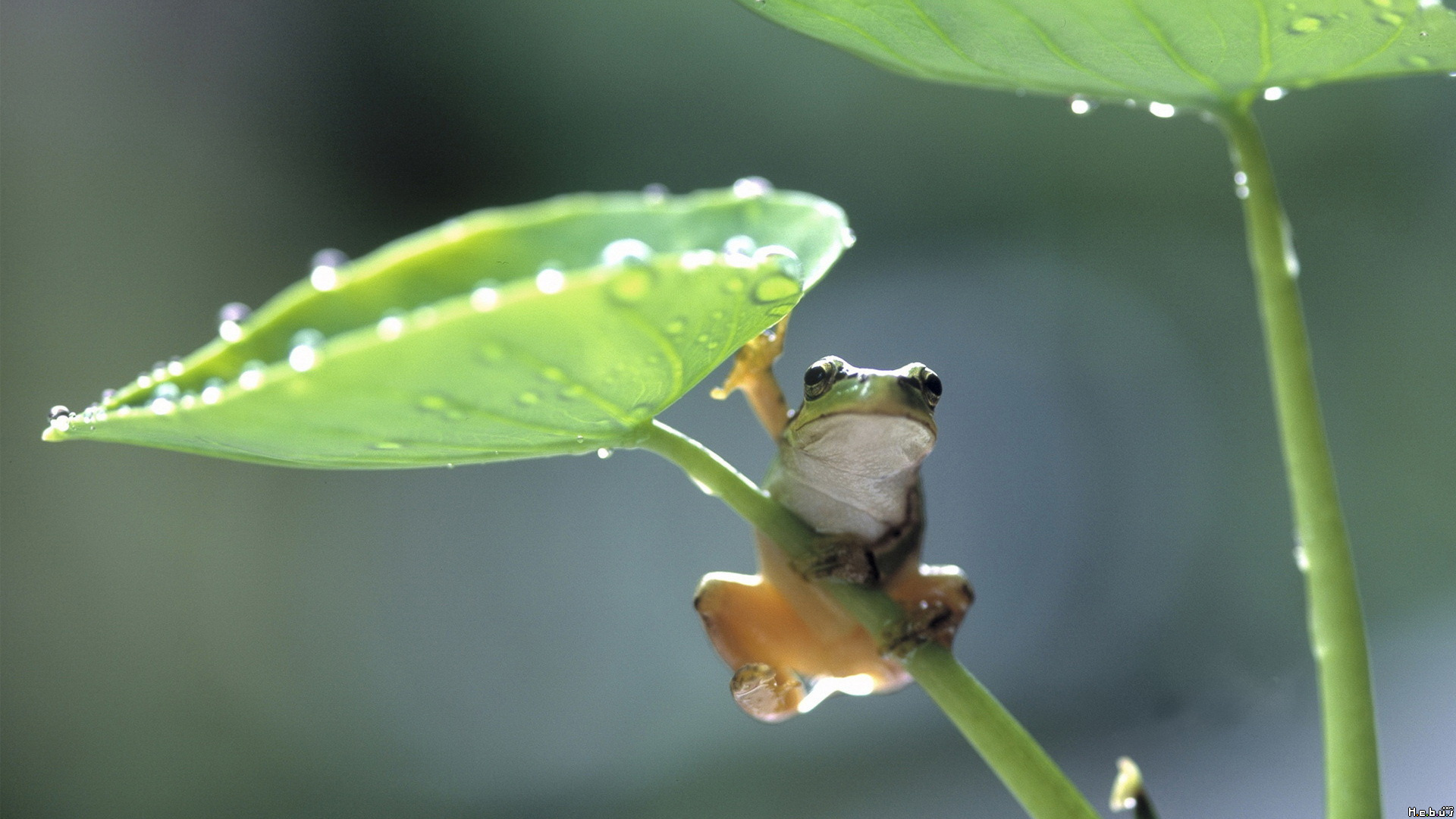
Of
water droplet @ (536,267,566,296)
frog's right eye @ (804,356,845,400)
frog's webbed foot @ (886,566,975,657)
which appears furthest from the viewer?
frog's right eye @ (804,356,845,400)

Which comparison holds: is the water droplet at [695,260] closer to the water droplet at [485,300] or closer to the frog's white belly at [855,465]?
the water droplet at [485,300]

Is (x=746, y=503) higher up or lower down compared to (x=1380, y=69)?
lower down

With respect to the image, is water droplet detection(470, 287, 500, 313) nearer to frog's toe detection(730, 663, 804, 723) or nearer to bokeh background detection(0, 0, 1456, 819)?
frog's toe detection(730, 663, 804, 723)

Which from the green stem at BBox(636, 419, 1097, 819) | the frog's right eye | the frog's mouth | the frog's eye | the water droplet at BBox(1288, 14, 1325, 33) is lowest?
the green stem at BBox(636, 419, 1097, 819)

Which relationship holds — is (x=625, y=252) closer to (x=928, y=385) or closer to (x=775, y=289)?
(x=775, y=289)

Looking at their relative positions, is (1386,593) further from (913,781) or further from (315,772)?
(315,772)

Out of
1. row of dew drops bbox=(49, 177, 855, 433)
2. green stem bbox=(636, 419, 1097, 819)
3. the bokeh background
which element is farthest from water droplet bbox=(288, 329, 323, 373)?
the bokeh background

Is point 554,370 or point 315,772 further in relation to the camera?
point 315,772

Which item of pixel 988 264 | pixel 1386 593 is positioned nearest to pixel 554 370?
pixel 988 264
